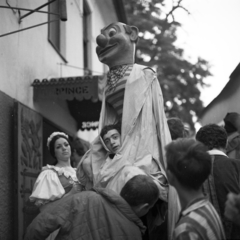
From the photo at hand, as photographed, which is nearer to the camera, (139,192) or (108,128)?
(139,192)

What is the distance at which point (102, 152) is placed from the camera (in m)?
4.04

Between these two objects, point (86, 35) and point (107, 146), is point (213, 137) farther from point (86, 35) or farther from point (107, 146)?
point (86, 35)

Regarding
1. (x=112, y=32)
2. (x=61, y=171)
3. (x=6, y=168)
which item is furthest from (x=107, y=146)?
(x=6, y=168)

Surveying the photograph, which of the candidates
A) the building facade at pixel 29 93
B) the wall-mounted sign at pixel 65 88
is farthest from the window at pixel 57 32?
the wall-mounted sign at pixel 65 88

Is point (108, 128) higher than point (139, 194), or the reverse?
point (108, 128)

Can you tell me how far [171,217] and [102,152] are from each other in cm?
87

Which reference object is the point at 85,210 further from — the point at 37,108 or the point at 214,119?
the point at 37,108

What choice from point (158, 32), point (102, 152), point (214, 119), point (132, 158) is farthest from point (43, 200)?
point (158, 32)

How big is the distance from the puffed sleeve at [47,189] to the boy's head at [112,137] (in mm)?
1323

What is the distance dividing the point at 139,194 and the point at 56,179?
7.73ft

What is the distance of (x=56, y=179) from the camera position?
5.20 meters

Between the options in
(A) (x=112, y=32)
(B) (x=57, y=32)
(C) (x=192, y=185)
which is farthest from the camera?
(B) (x=57, y=32)

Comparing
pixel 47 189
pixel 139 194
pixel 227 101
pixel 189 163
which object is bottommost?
pixel 47 189

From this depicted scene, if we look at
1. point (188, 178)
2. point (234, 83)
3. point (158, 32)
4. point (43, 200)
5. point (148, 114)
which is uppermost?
point (158, 32)
